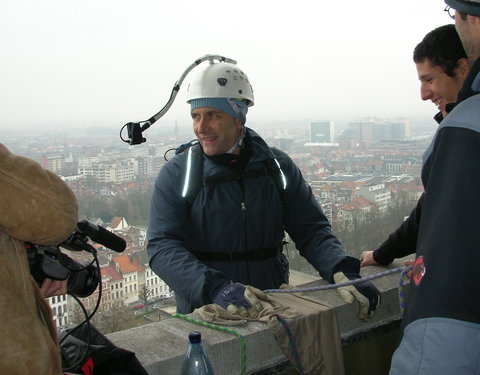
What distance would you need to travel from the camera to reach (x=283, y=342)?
6.95ft

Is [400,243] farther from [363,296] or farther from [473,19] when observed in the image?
[473,19]

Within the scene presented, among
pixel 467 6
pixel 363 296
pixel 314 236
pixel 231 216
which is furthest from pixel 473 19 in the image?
pixel 314 236

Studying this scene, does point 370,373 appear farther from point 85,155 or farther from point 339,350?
point 85,155

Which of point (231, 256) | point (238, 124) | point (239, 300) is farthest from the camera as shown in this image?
point (238, 124)

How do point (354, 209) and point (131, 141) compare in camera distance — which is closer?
point (131, 141)

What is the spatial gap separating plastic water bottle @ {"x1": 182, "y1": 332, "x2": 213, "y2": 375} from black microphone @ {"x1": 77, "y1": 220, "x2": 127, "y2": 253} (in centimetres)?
42

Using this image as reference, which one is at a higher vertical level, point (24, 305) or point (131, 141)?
point (131, 141)

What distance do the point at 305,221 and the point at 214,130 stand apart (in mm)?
719

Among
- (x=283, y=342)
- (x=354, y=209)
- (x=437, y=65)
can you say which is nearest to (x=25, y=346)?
(x=283, y=342)

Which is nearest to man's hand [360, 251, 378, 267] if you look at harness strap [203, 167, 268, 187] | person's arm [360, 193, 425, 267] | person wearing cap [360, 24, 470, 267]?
person's arm [360, 193, 425, 267]

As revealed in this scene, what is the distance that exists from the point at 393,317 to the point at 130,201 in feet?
6.22

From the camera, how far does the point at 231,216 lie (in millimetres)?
2758

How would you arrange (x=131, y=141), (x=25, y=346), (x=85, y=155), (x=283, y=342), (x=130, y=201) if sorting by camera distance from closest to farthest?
1. (x=25, y=346)
2. (x=283, y=342)
3. (x=131, y=141)
4. (x=130, y=201)
5. (x=85, y=155)

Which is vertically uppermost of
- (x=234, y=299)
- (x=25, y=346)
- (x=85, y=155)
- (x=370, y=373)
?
(x=85, y=155)
